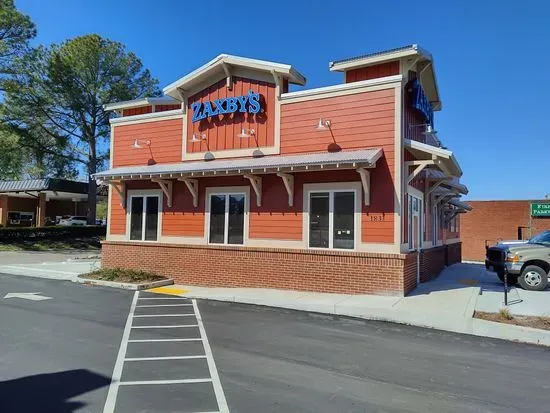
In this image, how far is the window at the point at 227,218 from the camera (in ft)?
46.6

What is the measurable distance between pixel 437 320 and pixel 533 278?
6121mm

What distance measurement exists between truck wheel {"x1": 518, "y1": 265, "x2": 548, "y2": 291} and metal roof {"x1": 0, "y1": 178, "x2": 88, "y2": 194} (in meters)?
33.4

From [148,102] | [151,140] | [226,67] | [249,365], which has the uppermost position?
[226,67]

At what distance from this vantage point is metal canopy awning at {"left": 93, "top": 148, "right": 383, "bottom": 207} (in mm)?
11570

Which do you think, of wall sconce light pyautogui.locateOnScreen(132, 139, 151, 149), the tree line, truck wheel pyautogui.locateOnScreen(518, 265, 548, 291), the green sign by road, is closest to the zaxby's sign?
wall sconce light pyautogui.locateOnScreen(132, 139, 151, 149)

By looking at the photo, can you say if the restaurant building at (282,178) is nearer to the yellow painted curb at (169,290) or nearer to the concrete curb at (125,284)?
the concrete curb at (125,284)

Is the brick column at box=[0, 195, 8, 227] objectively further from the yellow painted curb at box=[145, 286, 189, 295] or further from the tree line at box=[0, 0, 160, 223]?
the yellow painted curb at box=[145, 286, 189, 295]

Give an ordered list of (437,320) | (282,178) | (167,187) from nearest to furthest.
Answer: (437,320), (282,178), (167,187)

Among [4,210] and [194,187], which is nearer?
[194,187]

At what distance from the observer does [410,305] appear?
409 inches

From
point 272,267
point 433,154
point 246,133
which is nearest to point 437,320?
point 433,154

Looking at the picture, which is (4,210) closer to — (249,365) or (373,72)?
(373,72)

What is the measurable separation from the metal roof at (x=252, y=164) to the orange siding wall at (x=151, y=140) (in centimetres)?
44

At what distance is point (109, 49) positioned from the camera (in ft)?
109
